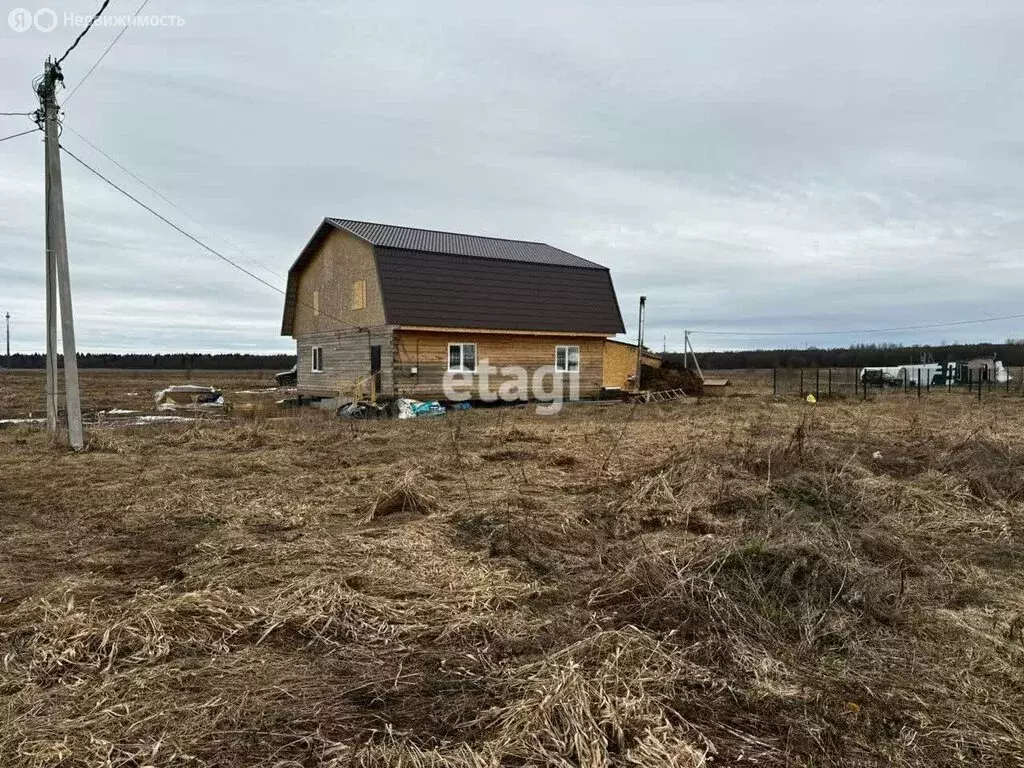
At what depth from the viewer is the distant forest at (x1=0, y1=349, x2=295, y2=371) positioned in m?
90.5

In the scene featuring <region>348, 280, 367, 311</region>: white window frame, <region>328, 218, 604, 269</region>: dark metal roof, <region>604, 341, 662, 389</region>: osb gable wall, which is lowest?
<region>604, 341, 662, 389</region>: osb gable wall

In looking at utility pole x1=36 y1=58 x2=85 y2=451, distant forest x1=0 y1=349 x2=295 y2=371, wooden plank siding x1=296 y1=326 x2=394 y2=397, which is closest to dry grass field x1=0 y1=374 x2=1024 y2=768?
utility pole x1=36 y1=58 x2=85 y2=451

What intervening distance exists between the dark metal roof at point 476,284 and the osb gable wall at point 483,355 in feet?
2.26

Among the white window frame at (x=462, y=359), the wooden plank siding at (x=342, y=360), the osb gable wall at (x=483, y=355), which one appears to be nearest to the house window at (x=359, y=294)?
the wooden plank siding at (x=342, y=360)

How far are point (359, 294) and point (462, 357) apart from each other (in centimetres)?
377

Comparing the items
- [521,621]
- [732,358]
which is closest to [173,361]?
[732,358]

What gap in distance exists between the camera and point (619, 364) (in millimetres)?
24391

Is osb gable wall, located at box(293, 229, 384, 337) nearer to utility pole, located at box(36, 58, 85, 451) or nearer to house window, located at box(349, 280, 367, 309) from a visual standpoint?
house window, located at box(349, 280, 367, 309)

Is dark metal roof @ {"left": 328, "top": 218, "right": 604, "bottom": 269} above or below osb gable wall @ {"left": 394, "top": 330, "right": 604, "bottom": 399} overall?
above

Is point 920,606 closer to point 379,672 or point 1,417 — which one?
point 379,672

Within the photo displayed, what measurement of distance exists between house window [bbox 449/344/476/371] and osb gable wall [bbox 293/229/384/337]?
250 centimetres

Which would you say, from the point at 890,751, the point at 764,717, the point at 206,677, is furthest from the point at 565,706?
the point at 206,677

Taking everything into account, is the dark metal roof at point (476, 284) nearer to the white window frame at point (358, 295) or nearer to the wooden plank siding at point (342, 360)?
the wooden plank siding at point (342, 360)

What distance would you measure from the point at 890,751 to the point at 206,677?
2834 millimetres
